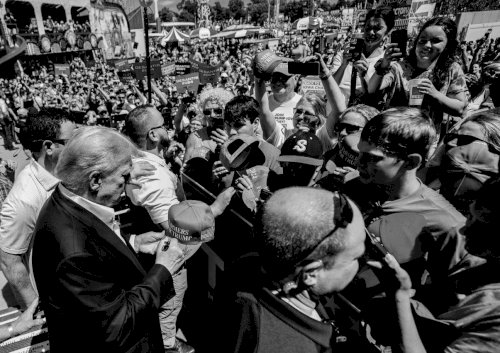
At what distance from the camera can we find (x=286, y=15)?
83.7 meters

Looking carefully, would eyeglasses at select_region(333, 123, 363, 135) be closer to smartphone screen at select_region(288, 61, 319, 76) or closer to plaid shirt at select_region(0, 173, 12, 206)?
smartphone screen at select_region(288, 61, 319, 76)

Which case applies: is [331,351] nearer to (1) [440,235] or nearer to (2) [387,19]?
(1) [440,235]

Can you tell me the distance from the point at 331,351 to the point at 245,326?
326 millimetres

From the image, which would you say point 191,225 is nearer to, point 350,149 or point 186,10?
point 350,149

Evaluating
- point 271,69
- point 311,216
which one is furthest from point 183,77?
point 311,216

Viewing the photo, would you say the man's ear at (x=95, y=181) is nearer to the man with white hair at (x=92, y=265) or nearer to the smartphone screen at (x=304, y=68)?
the man with white hair at (x=92, y=265)

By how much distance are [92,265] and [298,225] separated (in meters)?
1.00

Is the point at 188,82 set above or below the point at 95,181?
below

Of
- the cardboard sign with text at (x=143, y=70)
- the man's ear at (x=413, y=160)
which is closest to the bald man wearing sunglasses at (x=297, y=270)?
the man's ear at (x=413, y=160)

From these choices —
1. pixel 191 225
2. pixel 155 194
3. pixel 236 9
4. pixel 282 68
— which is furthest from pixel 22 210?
pixel 236 9

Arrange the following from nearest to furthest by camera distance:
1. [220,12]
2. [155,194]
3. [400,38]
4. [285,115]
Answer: [155,194], [400,38], [285,115], [220,12]

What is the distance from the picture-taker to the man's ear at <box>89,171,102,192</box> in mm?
1668

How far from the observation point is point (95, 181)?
5.55 feet

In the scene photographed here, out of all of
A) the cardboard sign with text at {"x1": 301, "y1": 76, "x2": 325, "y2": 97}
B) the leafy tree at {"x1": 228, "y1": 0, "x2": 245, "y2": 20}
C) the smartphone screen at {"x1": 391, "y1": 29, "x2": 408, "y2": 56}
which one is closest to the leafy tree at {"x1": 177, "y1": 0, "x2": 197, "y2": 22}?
the leafy tree at {"x1": 228, "y1": 0, "x2": 245, "y2": 20}
